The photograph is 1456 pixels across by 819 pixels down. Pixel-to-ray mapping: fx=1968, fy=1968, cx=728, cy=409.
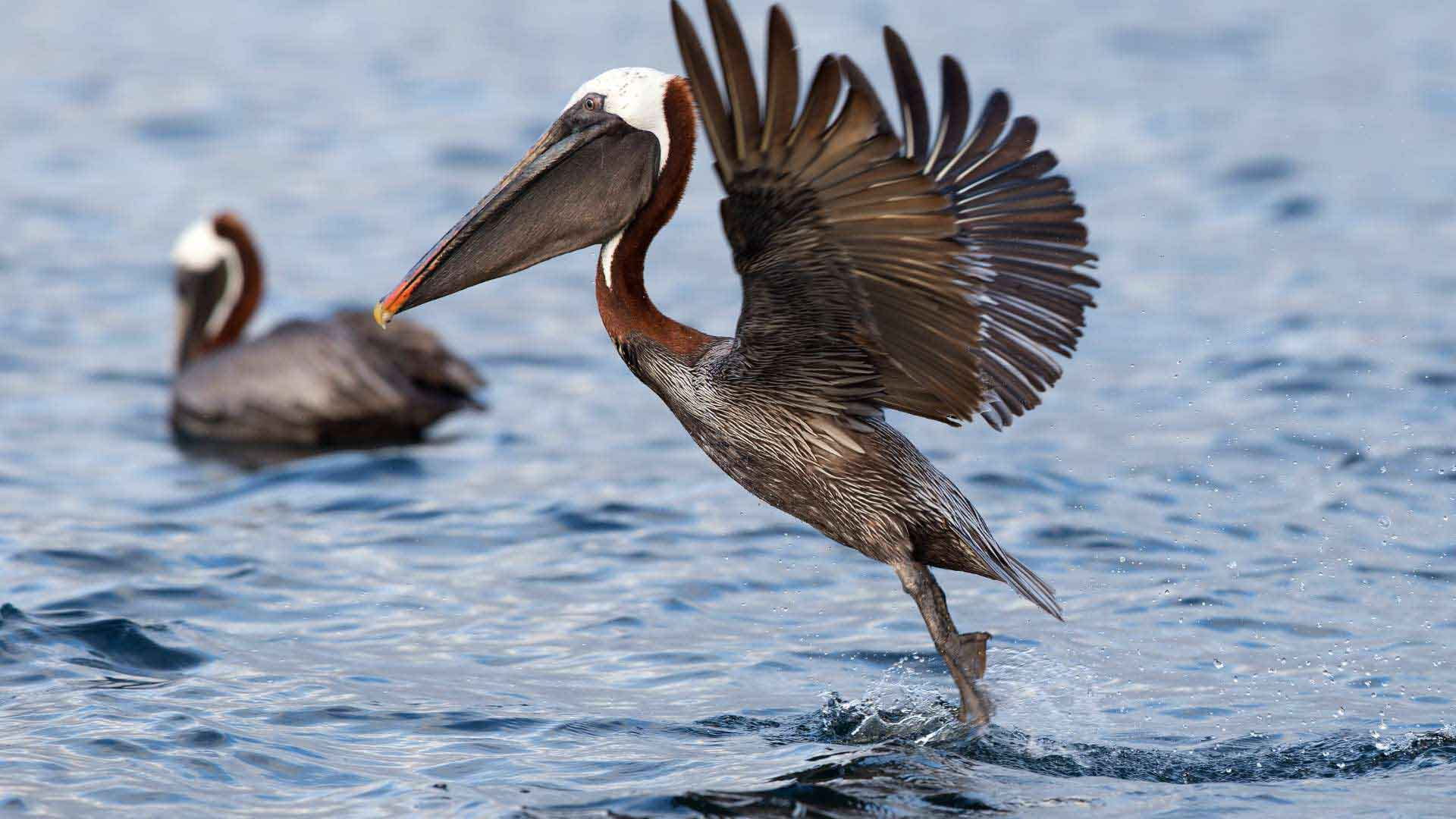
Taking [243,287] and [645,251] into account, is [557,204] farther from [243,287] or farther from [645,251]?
[243,287]

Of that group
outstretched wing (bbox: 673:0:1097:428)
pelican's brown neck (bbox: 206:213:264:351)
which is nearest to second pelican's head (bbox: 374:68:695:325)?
outstretched wing (bbox: 673:0:1097:428)

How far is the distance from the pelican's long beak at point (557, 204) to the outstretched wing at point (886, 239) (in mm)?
483

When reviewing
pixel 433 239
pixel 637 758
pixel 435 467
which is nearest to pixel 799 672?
pixel 637 758

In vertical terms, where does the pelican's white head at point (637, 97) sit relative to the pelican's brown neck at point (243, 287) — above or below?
below

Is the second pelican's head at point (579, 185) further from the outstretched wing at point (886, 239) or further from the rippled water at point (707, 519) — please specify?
the rippled water at point (707, 519)

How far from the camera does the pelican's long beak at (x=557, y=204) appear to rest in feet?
15.9

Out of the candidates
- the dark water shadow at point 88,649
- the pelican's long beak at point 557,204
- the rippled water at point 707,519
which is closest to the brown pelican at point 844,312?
the pelican's long beak at point 557,204

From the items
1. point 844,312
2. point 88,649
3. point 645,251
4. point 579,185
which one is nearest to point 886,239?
point 844,312

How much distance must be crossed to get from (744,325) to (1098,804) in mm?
1375

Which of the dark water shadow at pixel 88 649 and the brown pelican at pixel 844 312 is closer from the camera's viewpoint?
the brown pelican at pixel 844 312

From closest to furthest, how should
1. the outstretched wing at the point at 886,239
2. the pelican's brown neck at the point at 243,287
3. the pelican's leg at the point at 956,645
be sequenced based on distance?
1. the outstretched wing at the point at 886,239
2. the pelican's leg at the point at 956,645
3. the pelican's brown neck at the point at 243,287

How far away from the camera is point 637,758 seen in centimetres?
484

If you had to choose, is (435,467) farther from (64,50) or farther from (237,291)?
(64,50)

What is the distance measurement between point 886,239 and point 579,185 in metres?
0.99
